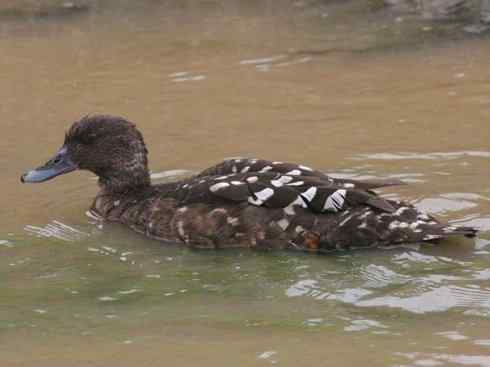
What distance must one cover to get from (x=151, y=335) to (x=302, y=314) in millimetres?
795

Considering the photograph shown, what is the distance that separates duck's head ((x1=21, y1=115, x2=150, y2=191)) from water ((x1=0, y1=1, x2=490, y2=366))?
31 cm

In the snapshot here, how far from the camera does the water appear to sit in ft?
20.2

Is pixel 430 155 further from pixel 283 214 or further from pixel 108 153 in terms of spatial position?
pixel 108 153

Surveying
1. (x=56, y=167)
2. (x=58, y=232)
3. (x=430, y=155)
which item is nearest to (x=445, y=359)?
(x=58, y=232)

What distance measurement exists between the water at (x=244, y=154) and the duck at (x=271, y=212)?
104 millimetres

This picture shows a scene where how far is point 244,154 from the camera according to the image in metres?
9.72

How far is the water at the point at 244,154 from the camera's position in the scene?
6.17 m

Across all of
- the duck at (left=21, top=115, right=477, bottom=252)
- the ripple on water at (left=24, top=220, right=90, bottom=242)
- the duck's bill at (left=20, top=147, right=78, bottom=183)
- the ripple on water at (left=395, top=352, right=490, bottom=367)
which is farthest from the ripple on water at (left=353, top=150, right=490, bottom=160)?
the ripple on water at (left=395, top=352, right=490, bottom=367)

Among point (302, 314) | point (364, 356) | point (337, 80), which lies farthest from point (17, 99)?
point (364, 356)

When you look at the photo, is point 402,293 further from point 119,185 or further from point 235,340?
point 119,185

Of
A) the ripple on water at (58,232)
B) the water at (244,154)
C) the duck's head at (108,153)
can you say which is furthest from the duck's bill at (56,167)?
the ripple on water at (58,232)

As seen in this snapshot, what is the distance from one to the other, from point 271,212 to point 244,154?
2148mm

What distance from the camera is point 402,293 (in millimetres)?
6684

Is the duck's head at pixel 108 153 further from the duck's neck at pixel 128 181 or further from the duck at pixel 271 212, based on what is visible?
the duck at pixel 271 212
